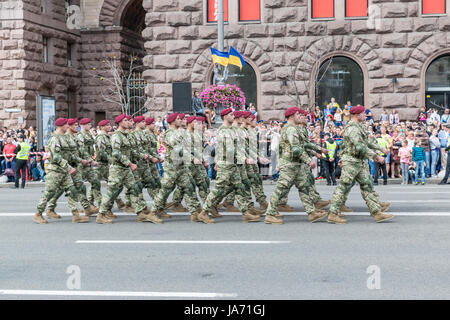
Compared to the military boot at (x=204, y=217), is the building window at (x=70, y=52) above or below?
above

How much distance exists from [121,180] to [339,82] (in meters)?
15.7

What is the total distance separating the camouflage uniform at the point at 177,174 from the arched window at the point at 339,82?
14.5m

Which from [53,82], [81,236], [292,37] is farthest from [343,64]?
[81,236]

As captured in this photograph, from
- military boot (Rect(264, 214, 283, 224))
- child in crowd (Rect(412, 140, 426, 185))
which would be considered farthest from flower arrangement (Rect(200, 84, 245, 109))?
military boot (Rect(264, 214, 283, 224))

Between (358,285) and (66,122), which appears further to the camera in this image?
(66,122)

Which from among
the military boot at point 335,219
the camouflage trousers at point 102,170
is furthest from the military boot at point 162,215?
the military boot at point 335,219

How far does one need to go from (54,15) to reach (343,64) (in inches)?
572

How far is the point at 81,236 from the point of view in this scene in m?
11.2

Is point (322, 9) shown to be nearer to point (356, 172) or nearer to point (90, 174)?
Answer: point (90, 174)

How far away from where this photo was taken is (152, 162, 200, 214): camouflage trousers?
12.6m

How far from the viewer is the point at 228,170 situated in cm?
1234

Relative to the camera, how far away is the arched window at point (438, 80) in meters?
25.9

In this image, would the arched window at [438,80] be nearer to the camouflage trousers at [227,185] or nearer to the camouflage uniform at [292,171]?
the camouflage uniform at [292,171]

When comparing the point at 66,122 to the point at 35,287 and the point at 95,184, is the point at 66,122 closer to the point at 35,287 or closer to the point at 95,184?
the point at 95,184
